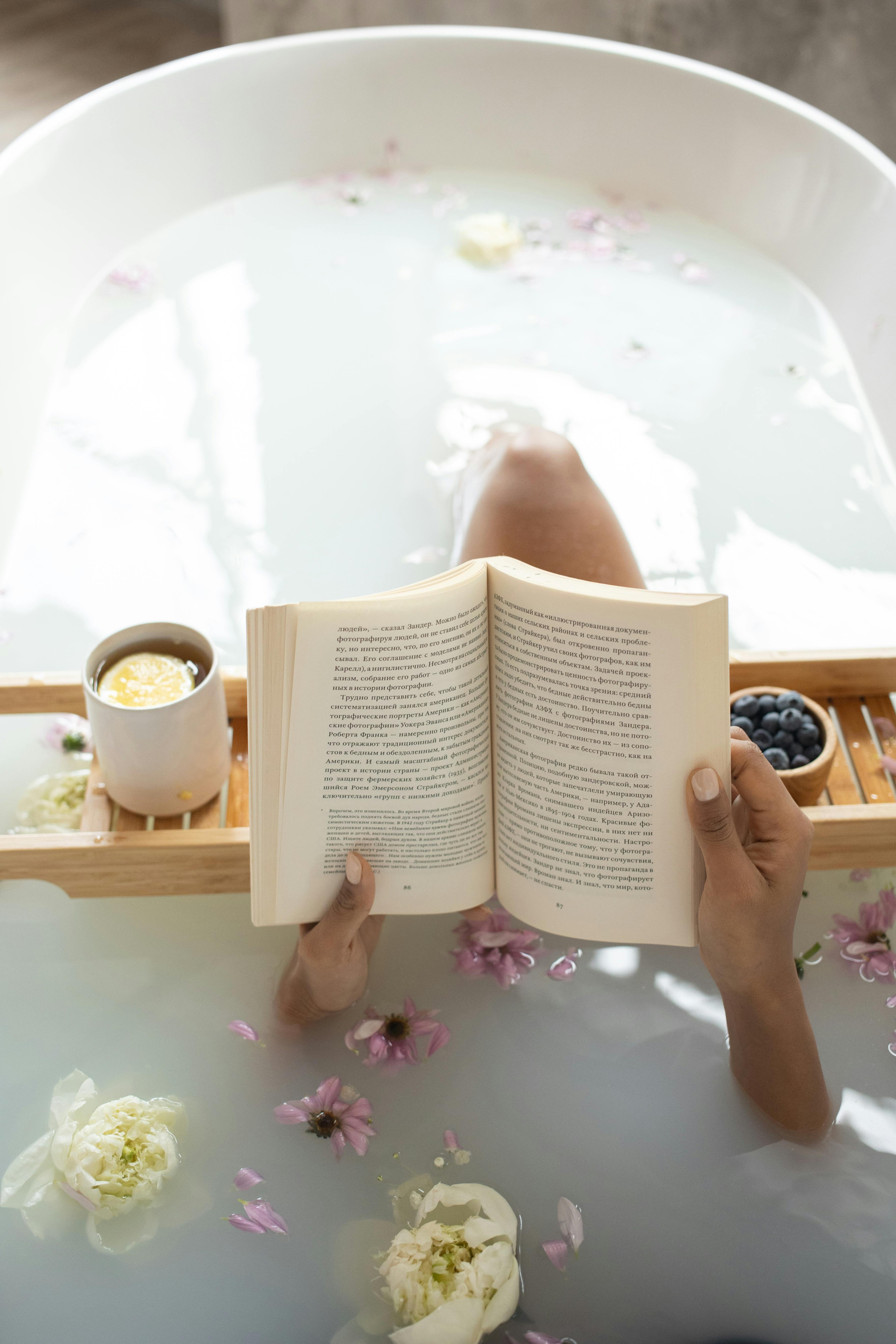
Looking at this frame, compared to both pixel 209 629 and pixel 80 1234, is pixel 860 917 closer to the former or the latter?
pixel 80 1234

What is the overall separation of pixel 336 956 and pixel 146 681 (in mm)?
372

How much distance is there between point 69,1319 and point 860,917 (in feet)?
2.90

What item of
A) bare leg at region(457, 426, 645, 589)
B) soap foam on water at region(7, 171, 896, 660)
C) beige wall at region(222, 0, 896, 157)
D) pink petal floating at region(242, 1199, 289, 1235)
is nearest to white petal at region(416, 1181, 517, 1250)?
pink petal floating at region(242, 1199, 289, 1235)

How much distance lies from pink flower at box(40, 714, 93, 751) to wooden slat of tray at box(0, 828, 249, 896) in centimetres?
27

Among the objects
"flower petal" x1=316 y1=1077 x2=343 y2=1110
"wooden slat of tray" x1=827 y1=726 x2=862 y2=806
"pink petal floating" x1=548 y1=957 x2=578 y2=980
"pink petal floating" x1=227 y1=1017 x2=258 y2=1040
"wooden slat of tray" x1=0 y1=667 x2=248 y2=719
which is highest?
"wooden slat of tray" x1=0 y1=667 x2=248 y2=719

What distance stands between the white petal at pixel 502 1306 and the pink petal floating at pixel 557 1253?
0.05m

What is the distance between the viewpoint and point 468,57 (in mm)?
2547

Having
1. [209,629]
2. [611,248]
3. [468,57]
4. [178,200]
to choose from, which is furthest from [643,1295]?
[468,57]

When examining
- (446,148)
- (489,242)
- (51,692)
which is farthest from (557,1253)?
(446,148)

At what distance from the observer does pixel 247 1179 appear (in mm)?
981

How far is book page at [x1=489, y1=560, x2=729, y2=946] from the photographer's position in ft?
2.66

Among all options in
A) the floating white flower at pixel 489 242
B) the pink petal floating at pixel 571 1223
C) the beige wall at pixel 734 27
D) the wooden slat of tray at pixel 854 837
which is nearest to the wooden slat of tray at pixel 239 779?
the pink petal floating at pixel 571 1223

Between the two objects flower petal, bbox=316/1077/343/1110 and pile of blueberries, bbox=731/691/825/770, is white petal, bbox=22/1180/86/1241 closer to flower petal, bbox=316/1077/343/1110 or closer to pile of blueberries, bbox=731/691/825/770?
flower petal, bbox=316/1077/343/1110

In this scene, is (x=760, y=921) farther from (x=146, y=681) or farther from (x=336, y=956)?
(x=146, y=681)
